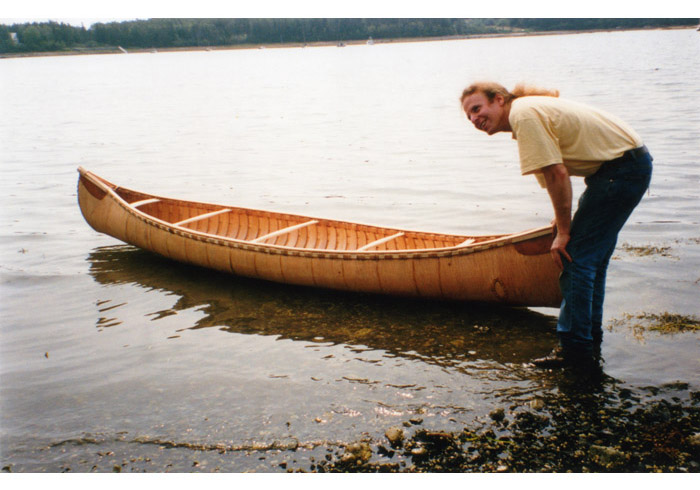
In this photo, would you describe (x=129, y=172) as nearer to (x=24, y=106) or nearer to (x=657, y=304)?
(x=657, y=304)

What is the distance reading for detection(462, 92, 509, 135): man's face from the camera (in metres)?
4.27

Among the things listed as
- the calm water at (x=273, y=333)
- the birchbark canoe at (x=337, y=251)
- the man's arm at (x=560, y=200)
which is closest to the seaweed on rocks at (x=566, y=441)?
the calm water at (x=273, y=333)

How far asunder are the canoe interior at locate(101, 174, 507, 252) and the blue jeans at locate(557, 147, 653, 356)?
2059 millimetres

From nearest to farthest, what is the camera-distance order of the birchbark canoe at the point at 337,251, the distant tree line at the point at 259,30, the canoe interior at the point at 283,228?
1. the birchbark canoe at the point at 337,251
2. the canoe interior at the point at 283,228
3. the distant tree line at the point at 259,30

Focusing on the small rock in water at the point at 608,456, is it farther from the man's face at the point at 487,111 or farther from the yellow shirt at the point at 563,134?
the man's face at the point at 487,111

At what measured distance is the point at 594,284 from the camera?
15.7ft

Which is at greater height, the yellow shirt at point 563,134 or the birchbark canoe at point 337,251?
the yellow shirt at point 563,134

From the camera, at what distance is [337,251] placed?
6426 mm

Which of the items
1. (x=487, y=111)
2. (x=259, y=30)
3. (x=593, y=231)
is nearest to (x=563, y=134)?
(x=487, y=111)

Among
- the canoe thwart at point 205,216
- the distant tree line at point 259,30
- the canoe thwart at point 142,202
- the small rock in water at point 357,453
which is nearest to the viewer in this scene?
the small rock in water at point 357,453

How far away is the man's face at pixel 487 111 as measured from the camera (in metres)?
4.27

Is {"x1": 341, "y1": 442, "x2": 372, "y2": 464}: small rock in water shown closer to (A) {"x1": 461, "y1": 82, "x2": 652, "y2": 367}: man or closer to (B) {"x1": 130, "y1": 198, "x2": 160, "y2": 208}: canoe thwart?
(A) {"x1": 461, "y1": 82, "x2": 652, "y2": 367}: man

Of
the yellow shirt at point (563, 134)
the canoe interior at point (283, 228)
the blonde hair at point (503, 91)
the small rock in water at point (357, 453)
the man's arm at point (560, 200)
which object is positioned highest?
the blonde hair at point (503, 91)

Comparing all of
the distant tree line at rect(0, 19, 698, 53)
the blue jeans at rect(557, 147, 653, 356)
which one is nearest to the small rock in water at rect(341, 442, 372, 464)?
the blue jeans at rect(557, 147, 653, 356)
